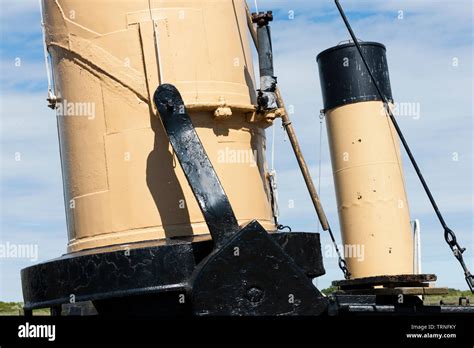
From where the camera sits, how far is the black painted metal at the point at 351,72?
11305 millimetres

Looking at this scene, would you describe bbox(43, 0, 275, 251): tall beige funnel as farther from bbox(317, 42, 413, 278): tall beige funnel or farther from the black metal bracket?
bbox(317, 42, 413, 278): tall beige funnel

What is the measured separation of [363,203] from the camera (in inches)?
462

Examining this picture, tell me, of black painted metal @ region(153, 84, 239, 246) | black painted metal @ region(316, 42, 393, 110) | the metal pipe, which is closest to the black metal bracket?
black painted metal @ region(153, 84, 239, 246)

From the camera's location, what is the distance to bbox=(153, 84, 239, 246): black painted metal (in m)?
4.40

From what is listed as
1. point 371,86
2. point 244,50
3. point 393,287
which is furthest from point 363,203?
point 244,50

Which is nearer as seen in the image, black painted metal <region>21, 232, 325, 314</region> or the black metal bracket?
the black metal bracket

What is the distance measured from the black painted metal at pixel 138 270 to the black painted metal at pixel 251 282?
0.21 metres

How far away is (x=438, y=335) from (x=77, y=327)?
5.93 feet

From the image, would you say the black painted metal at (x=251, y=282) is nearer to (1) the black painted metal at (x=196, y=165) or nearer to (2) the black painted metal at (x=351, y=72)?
(1) the black painted metal at (x=196, y=165)

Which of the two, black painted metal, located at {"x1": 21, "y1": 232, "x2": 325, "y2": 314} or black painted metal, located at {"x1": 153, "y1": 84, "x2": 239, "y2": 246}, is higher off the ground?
black painted metal, located at {"x1": 153, "y1": 84, "x2": 239, "y2": 246}

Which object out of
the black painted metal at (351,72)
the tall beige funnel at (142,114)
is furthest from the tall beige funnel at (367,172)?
the tall beige funnel at (142,114)

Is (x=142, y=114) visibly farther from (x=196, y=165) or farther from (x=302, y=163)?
(x=302, y=163)

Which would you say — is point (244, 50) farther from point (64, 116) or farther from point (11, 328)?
point (11, 328)

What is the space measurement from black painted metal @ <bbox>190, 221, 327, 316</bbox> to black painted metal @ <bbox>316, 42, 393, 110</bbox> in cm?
722
